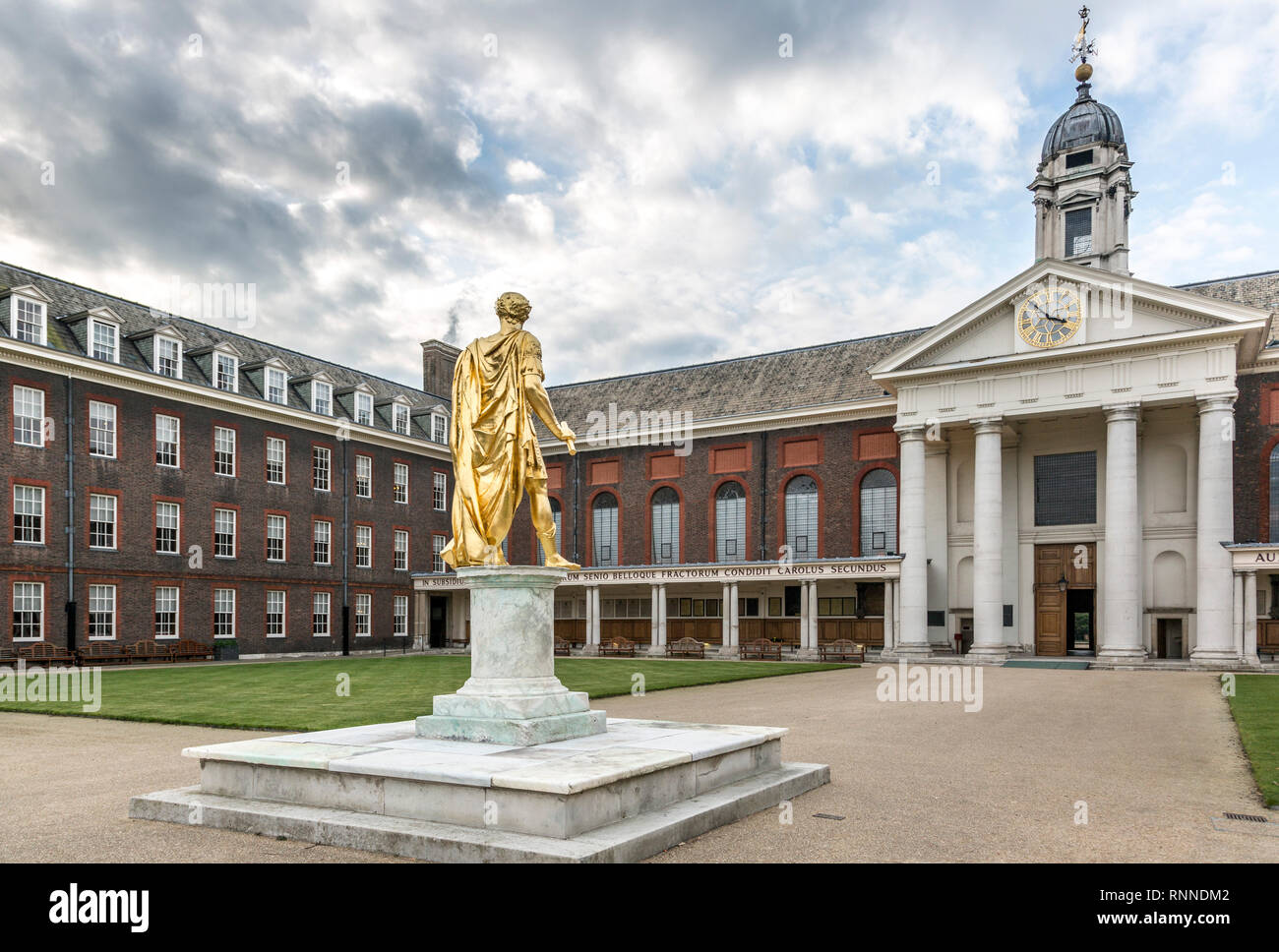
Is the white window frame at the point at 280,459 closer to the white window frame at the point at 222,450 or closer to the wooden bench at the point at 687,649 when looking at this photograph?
the white window frame at the point at 222,450

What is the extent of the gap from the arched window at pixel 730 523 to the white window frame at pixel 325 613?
20034 millimetres

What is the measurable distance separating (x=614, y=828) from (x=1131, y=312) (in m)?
36.3

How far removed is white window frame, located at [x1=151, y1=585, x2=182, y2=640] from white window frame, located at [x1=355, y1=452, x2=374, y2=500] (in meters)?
11.4

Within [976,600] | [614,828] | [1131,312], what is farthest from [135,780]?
[1131,312]

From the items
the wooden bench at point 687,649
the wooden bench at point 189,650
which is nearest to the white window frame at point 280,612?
the wooden bench at point 189,650

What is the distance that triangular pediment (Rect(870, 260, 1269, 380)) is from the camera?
1378 inches

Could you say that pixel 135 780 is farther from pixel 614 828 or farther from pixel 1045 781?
pixel 1045 781

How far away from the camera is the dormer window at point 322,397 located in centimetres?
4678

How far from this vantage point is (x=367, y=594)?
48.9 metres

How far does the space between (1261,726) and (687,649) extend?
30.0 metres

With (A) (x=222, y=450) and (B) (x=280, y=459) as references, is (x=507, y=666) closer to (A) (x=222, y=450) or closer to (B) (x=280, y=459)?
(A) (x=222, y=450)

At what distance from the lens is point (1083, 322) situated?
37.6 m

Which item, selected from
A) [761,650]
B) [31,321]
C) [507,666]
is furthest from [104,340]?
[507,666]

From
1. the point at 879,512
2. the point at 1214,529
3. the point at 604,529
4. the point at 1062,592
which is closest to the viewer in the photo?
the point at 1214,529
